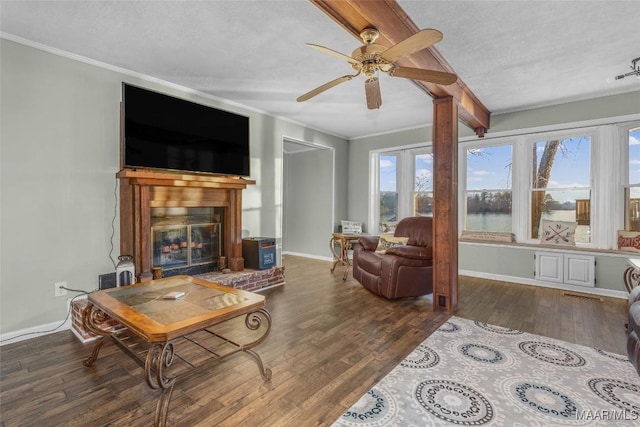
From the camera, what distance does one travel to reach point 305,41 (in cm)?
266

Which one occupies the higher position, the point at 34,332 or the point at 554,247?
the point at 554,247

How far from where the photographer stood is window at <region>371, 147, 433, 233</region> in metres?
5.61

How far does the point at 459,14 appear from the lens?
2.25 m

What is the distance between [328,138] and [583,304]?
4.52m

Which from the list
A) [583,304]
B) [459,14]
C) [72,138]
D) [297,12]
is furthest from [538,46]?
[72,138]

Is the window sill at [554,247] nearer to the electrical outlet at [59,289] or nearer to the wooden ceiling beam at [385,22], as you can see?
the wooden ceiling beam at [385,22]

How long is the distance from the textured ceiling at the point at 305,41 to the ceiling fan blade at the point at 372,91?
1.74 feet

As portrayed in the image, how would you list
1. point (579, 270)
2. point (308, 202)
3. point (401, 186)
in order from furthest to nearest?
point (308, 202) → point (401, 186) → point (579, 270)

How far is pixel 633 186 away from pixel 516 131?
1.49 meters

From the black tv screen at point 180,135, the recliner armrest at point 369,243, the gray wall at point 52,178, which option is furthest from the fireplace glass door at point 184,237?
the recliner armrest at point 369,243

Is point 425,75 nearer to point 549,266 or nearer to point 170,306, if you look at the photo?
point 170,306

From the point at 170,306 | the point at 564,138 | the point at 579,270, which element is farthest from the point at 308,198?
the point at 170,306

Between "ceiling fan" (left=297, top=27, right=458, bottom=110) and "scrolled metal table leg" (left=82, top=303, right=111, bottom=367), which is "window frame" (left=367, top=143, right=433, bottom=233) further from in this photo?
"scrolled metal table leg" (left=82, top=303, right=111, bottom=367)

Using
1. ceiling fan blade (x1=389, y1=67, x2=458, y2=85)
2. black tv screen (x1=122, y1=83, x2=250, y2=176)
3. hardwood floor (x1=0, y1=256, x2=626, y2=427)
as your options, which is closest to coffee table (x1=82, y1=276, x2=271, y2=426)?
hardwood floor (x1=0, y1=256, x2=626, y2=427)
